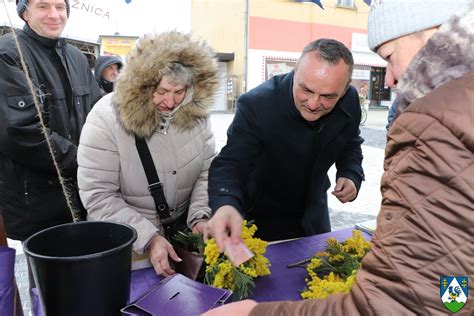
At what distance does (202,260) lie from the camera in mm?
1402

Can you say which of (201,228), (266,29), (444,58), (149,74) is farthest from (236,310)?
(266,29)

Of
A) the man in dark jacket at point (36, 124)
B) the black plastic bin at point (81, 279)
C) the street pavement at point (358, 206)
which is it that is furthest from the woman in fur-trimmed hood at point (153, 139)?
the street pavement at point (358, 206)

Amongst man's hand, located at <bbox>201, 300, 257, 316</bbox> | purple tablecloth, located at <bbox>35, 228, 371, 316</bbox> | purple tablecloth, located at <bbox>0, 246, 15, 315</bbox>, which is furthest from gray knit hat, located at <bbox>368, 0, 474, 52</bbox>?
purple tablecloth, located at <bbox>0, 246, 15, 315</bbox>

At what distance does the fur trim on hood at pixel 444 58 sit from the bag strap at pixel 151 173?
4.00ft

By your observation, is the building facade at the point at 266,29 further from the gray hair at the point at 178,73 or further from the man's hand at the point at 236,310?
the man's hand at the point at 236,310

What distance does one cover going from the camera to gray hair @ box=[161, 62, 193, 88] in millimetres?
1752

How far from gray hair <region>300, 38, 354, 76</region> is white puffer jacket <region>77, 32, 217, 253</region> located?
0.48 m

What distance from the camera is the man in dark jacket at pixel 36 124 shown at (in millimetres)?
1981

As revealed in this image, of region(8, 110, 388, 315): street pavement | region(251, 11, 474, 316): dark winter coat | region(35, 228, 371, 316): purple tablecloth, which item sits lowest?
region(8, 110, 388, 315): street pavement

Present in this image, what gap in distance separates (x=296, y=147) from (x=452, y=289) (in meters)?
1.46

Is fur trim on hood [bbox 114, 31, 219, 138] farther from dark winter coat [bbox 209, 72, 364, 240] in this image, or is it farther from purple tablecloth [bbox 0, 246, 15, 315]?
purple tablecloth [bbox 0, 246, 15, 315]

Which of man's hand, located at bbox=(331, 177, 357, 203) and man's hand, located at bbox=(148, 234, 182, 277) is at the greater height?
man's hand, located at bbox=(331, 177, 357, 203)

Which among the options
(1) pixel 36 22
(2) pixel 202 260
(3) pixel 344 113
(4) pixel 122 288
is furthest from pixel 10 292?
(3) pixel 344 113

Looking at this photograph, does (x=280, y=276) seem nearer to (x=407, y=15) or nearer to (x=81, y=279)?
(x=81, y=279)
